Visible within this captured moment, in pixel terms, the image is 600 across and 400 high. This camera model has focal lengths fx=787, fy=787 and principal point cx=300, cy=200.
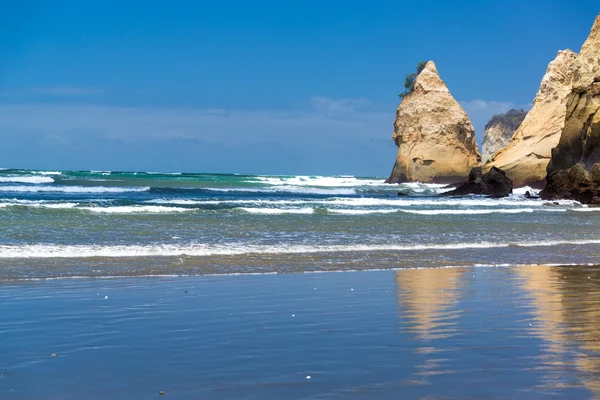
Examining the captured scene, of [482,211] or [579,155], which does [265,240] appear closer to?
[482,211]

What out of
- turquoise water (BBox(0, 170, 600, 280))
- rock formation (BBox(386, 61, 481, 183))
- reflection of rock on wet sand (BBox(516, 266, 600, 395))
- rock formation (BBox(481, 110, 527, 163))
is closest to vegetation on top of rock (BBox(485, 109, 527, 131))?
rock formation (BBox(481, 110, 527, 163))

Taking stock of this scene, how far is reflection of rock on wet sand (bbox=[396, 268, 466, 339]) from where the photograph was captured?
7363 mm

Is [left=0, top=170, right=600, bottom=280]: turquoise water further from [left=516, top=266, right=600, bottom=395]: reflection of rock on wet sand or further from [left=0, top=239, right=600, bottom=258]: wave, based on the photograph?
[left=516, top=266, right=600, bottom=395]: reflection of rock on wet sand

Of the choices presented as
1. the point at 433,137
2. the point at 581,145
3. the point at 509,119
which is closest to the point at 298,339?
the point at 581,145

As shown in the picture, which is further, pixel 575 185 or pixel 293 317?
pixel 575 185

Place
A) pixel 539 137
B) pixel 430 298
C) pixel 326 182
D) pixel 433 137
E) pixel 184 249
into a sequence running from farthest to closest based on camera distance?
pixel 326 182
pixel 433 137
pixel 539 137
pixel 184 249
pixel 430 298

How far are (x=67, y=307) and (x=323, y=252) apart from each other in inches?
312

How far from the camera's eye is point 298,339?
6.81 meters

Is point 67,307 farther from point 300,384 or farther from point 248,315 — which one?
point 300,384

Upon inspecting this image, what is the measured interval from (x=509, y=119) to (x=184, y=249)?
114 m

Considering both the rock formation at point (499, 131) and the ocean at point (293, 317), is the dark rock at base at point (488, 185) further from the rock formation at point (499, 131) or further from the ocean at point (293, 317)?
the rock formation at point (499, 131)

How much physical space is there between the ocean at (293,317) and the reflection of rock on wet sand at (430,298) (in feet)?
0.11

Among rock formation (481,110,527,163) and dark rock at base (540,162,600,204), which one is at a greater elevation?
rock formation (481,110,527,163)

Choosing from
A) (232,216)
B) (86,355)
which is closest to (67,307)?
(86,355)
